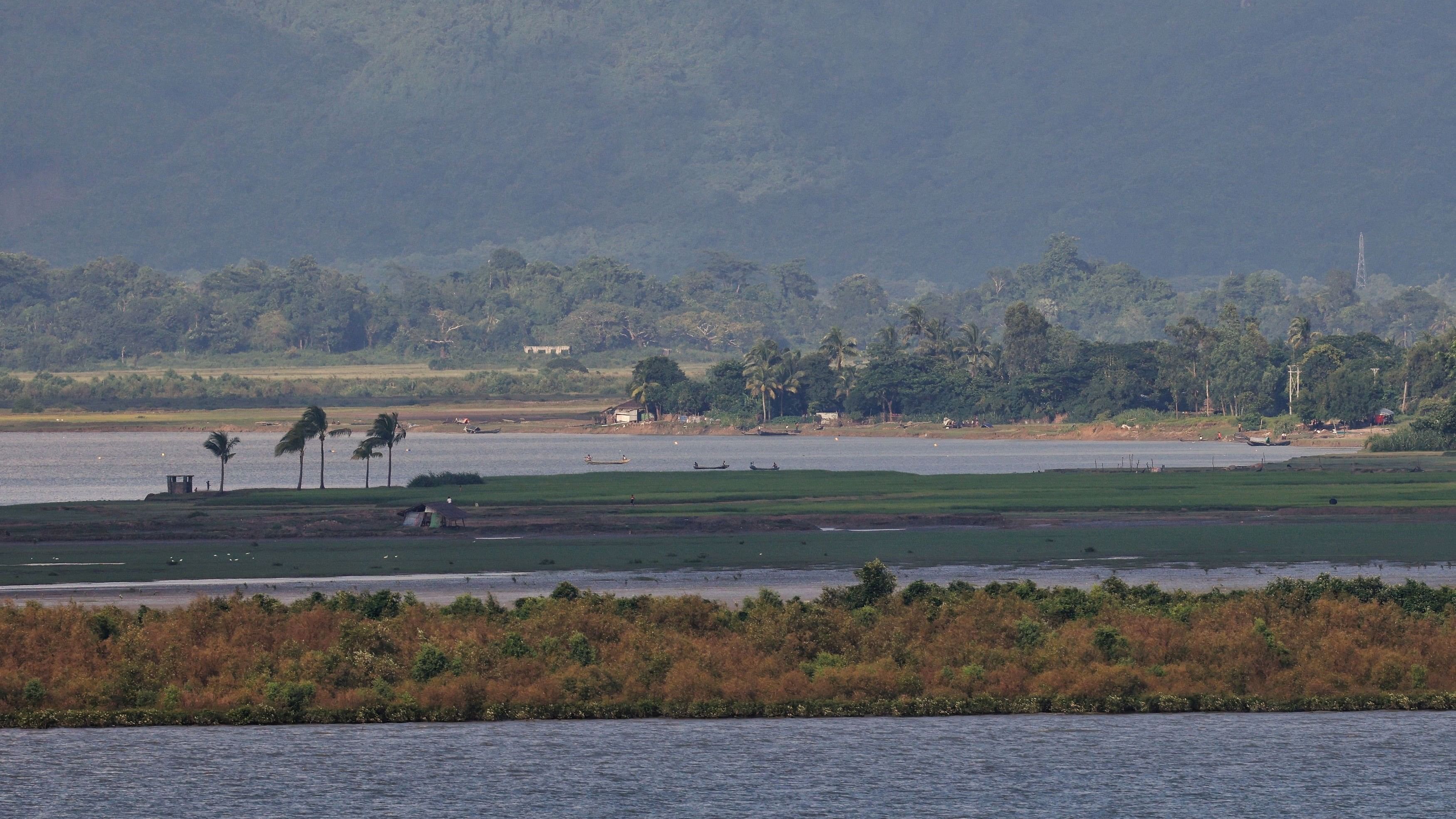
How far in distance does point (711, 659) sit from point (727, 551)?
109 feet

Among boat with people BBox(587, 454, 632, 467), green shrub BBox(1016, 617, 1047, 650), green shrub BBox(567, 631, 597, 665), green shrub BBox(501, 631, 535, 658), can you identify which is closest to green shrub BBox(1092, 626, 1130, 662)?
green shrub BBox(1016, 617, 1047, 650)

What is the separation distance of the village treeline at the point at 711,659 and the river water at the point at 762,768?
3.09 ft

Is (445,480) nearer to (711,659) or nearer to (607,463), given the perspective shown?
(607,463)

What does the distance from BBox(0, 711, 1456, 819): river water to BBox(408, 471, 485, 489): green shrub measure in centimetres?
7668

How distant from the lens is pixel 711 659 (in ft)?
136

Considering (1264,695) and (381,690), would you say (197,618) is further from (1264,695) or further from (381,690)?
(1264,695)

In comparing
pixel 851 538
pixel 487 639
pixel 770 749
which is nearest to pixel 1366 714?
pixel 770 749

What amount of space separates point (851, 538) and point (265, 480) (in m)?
80.6

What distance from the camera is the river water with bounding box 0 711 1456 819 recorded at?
31.1m

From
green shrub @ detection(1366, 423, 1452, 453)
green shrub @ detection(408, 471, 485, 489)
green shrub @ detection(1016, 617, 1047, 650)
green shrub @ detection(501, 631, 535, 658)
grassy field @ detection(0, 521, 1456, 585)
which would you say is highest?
green shrub @ detection(1366, 423, 1452, 453)

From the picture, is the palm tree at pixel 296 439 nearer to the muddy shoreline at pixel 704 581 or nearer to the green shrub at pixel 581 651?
the muddy shoreline at pixel 704 581

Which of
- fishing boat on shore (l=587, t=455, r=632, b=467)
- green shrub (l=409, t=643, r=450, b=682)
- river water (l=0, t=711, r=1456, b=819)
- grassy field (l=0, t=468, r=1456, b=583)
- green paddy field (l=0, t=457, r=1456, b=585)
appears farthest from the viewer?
fishing boat on shore (l=587, t=455, r=632, b=467)

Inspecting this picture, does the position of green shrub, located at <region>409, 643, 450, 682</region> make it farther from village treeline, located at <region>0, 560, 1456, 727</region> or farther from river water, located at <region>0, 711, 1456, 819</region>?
river water, located at <region>0, 711, 1456, 819</region>

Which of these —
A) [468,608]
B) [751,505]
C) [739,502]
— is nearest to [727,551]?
[751,505]
